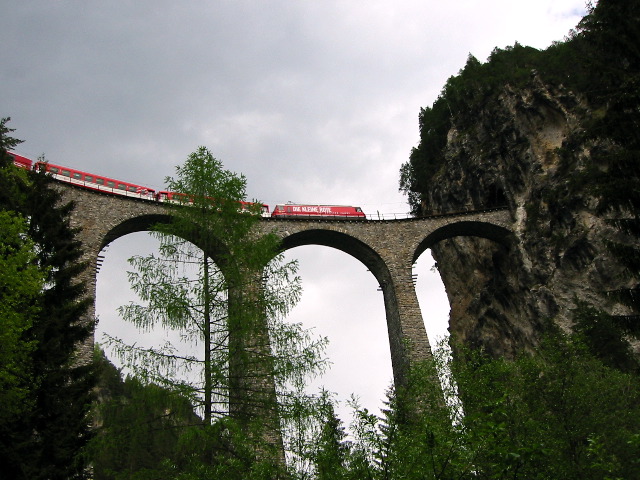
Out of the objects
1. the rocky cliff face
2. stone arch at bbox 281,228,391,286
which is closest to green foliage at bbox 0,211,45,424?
stone arch at bbox 281,228,391,286

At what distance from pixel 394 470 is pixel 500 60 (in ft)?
126

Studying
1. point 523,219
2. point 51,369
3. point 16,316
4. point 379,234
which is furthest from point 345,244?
point 16,316

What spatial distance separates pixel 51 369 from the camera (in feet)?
47.6

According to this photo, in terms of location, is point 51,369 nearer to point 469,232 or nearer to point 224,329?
point 224,329

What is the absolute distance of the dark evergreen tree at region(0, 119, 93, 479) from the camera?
1308 cm

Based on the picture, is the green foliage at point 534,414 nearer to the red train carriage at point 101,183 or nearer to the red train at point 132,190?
the red train at point 132,190

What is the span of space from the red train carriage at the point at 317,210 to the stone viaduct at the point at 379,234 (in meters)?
4.95

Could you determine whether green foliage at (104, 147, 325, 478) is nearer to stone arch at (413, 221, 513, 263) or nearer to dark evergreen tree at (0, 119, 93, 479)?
dark evergreen tree at (0, 119, 93, 479)

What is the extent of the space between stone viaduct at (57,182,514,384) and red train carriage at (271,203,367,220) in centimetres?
495

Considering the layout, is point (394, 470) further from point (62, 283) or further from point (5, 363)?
point (62, 283)

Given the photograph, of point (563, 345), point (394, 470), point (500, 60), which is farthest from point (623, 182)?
point (500, 60)

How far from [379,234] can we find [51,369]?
1971cm

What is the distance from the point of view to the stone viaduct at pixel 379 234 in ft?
84.9

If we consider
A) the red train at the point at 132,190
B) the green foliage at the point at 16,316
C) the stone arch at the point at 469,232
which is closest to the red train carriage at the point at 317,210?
the red train at the point at 132,190
